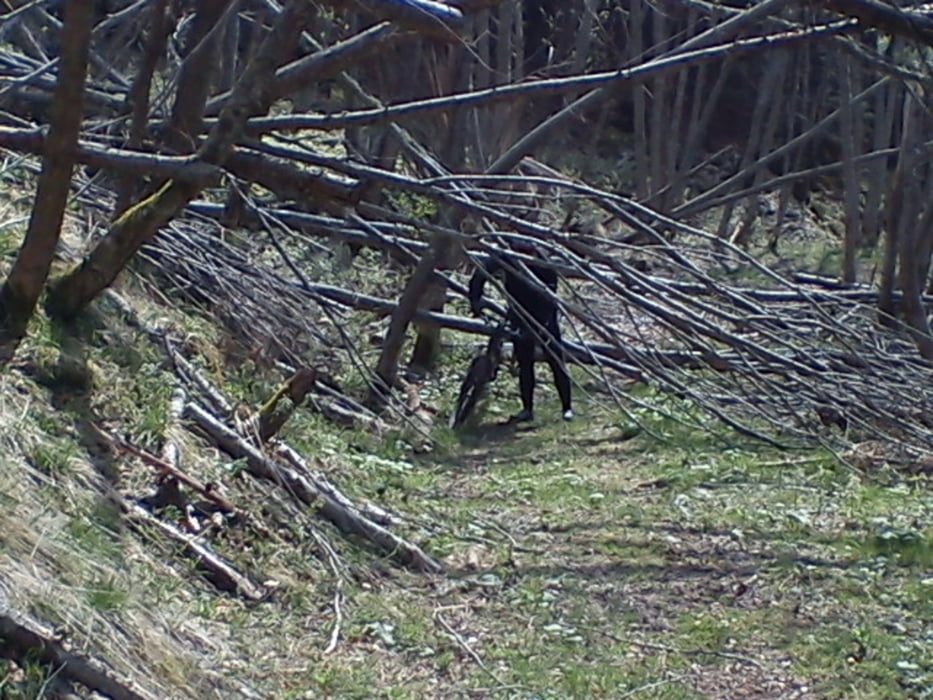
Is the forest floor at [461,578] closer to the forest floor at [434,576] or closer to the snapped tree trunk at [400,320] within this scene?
the forest floor at [434,576]

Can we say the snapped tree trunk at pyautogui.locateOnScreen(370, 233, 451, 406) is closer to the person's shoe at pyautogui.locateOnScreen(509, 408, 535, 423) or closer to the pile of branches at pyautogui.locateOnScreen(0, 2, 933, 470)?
the person's shoe at pyautogui.locateOnScreen(509, 408, 535, 423)

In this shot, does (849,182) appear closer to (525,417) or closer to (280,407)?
(525,417)

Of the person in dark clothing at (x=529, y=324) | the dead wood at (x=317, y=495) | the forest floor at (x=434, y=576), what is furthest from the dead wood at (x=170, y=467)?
the person in dark clothing at (x=529, y=324)

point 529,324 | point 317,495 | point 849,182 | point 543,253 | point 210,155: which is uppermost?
point 210,155

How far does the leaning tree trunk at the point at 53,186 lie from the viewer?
20.6 ft

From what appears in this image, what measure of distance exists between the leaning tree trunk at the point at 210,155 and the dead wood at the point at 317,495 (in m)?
0.82

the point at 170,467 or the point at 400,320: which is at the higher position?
the point at 170,467

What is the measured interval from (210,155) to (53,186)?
27.3 inches

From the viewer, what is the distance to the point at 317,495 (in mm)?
7383

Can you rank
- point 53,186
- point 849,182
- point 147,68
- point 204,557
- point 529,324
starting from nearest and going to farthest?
point 204,557
point 53,186
point 147,68
point 529,324
point 849,182

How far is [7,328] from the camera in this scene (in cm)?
695

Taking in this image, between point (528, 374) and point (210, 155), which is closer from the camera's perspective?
point (210, 155)

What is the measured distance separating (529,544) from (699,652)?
1655 mm

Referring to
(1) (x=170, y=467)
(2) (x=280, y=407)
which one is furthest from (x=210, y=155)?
(2) (x=280, y=407)
